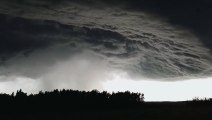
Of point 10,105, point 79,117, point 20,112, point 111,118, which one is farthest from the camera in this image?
point 10,105

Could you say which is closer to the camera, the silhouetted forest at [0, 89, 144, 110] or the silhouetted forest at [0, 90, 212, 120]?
the silhouetted forest at [0, 90, 212, 120]

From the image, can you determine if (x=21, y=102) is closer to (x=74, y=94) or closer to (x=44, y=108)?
(x=44, y=108)

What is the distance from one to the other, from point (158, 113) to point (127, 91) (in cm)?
1329

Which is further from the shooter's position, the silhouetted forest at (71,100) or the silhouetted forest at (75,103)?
the silhouetted forest at (71,100)

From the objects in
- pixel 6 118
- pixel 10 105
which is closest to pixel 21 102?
pixel 10 105

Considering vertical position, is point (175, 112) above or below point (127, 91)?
below

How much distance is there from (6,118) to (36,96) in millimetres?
11336

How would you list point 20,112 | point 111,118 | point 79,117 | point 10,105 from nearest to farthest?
1. point 111,118
2. point 79,117
3. point 20,112
4. point 10,105

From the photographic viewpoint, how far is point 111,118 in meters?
33.2

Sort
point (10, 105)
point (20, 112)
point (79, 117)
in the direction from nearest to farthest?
point (79, 117)
point (20, 112)
point (10, 105)

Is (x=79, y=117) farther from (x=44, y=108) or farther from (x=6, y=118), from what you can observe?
(x=44, y=108)

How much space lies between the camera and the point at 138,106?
142 ft

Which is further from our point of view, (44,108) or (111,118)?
(44,108)

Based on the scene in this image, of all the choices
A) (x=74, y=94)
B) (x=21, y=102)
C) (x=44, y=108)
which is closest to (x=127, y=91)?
(x=74, y=94)
